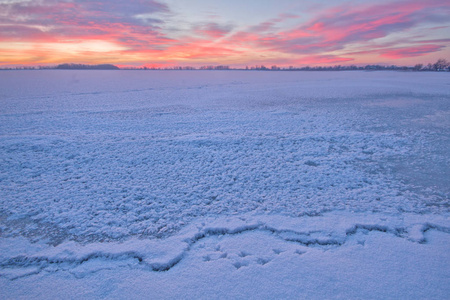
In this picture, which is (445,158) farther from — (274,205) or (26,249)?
(26,249)

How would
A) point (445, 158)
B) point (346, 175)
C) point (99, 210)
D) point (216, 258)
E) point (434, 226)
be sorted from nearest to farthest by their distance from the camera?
point (216, 258) → point (434, 226) → point (99, 210) → point (346, 175) → point (445, 158)

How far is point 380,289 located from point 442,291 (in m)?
0.45

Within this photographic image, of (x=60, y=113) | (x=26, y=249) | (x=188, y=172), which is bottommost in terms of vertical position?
(x=26, y=249)

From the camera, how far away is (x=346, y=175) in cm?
373

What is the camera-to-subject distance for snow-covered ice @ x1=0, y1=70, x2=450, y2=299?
197 centimetres

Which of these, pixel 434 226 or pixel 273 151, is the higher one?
pixel 273 151

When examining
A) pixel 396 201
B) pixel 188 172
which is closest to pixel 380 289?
pixel 396 201

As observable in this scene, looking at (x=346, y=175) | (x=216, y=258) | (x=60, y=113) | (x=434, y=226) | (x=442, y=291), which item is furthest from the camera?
(x=60, y=113)

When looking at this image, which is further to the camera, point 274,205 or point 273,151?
point 273,151

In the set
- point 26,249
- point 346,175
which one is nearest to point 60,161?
point 26,249

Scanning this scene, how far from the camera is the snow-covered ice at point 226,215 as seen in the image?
1968mm

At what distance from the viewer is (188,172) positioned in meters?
3.93

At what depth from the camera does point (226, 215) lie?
283 centimetres

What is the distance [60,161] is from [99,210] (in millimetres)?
2042
